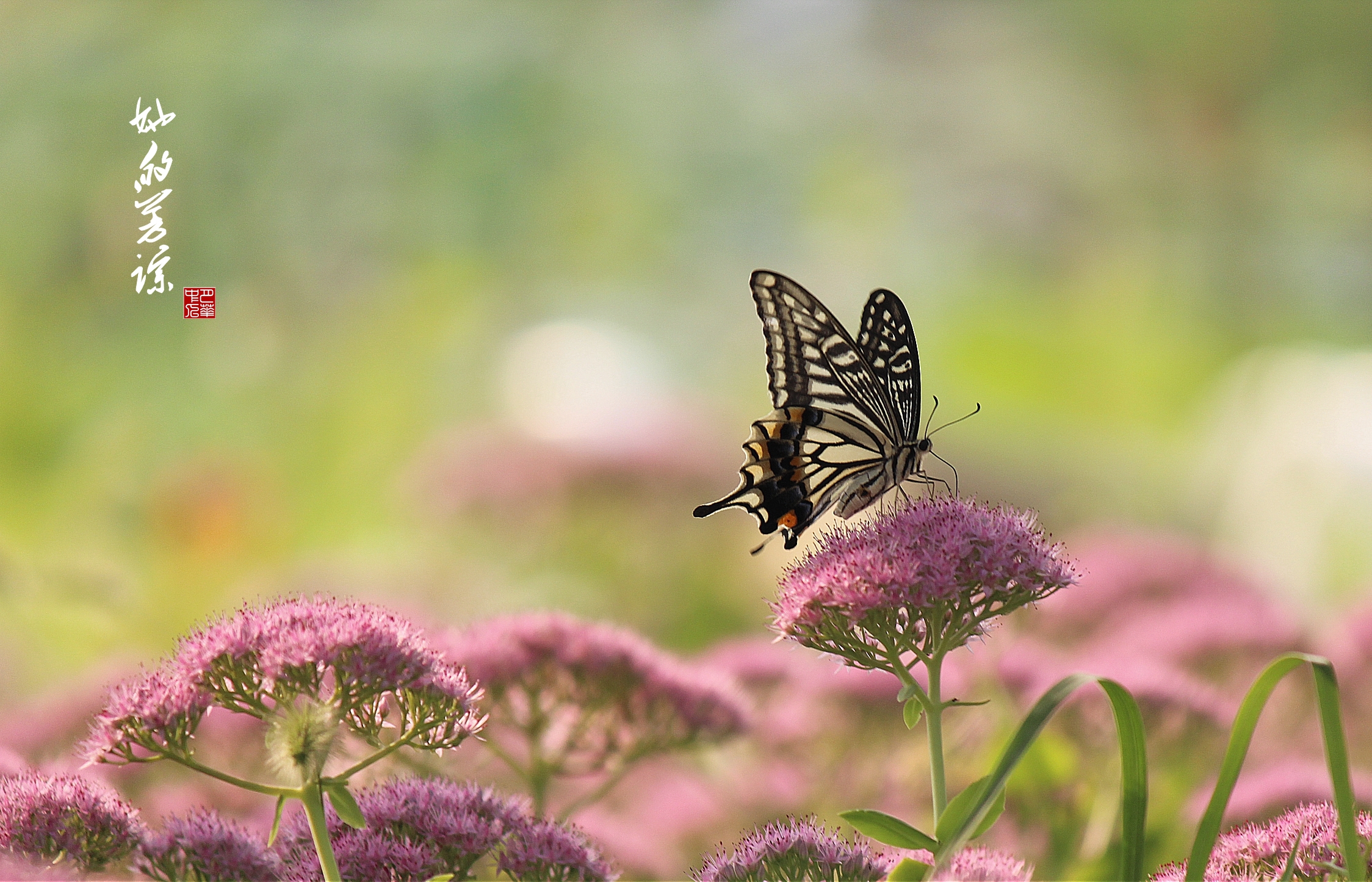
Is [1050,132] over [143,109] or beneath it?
over

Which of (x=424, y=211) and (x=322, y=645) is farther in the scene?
(x=424, y=211)

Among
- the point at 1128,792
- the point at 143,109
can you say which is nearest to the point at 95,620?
the point at 143,109

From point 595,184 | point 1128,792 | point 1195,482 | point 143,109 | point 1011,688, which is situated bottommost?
point 1128,792

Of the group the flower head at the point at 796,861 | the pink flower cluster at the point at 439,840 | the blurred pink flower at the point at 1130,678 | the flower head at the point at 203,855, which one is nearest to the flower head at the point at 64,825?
the flower head at the point at 203,855

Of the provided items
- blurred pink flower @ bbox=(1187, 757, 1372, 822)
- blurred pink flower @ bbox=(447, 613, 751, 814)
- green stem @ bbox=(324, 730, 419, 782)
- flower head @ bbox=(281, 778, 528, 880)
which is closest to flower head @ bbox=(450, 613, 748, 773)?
blurred pink flower @ bbox=(447, 613, 751, 814)

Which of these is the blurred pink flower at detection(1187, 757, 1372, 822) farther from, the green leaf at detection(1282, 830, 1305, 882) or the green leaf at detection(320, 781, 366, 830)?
the green leaf at detection(320, 781, 366, 830)

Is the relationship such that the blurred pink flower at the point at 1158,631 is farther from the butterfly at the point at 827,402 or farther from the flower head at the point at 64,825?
the flower head at the point at 64,825

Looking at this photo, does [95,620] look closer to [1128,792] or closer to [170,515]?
[170,515]
